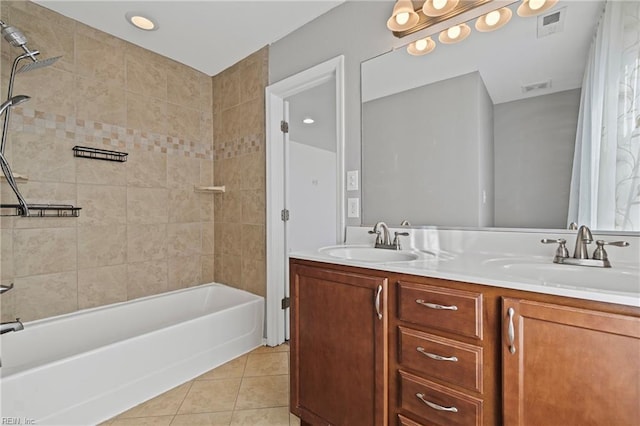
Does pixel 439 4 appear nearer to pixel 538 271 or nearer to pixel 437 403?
pixel 538 271

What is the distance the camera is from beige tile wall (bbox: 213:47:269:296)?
245 centimetres

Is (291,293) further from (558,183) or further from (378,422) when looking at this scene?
(558,183)

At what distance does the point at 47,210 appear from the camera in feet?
6.29

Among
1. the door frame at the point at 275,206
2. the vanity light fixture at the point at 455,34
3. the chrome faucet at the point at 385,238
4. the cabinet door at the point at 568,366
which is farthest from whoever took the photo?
the door frame at the point at 275,206

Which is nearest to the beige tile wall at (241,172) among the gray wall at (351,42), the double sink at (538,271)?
the gray wall at (351,42)

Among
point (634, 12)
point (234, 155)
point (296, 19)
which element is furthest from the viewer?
point (234, 155)

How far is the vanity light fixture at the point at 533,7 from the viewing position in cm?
126

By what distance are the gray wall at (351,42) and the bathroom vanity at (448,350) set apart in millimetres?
730

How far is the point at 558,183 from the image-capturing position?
1227 millimetres

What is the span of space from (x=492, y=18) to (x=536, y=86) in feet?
1.31

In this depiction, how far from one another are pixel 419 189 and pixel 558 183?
587mm

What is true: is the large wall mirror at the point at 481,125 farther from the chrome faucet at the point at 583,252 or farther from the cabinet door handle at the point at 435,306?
the cabinet door handle at the point at 435,306

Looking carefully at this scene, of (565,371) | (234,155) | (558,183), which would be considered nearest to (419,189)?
(558,183)

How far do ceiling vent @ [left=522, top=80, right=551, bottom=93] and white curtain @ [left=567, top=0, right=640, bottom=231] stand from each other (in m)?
0.12
